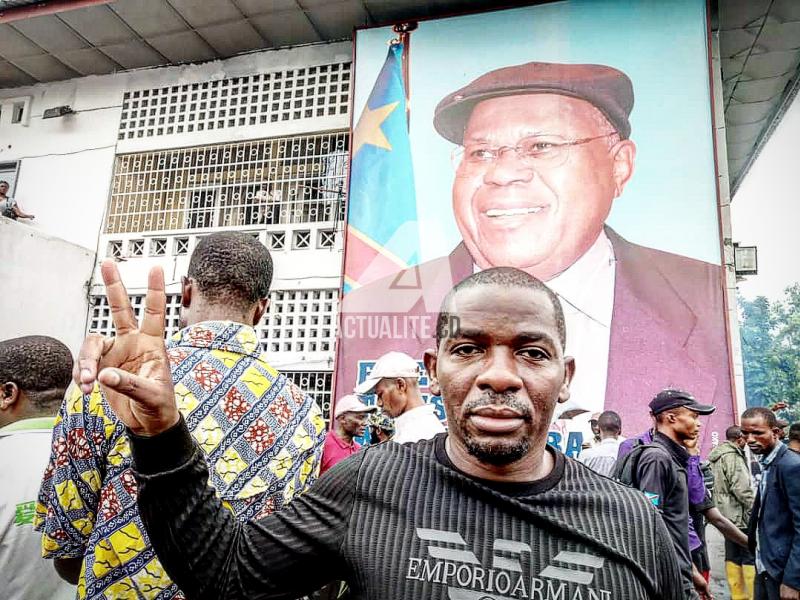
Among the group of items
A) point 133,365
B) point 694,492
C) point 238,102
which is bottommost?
point 694,492

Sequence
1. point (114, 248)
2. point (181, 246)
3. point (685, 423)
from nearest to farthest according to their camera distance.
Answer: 1. point (685, 423)
2. point (181, 246)
3. point (114, 248)

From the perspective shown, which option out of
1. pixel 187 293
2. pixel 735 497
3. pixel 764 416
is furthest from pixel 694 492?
pixel 187 293

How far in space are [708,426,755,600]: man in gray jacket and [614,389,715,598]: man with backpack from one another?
2219 millimetres

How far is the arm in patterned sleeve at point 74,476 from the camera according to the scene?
1.45m

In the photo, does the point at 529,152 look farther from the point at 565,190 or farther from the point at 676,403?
the point at 676,403

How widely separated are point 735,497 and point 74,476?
5750mm

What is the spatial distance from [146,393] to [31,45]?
9.97 m

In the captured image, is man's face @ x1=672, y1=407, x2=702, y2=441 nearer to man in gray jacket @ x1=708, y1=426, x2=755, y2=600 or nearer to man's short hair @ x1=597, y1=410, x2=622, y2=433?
man's short hair @ x1=597, y1=410, x2=622, y2=433

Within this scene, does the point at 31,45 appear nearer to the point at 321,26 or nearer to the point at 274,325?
the point at 321,26

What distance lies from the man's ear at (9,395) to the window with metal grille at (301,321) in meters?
5.37

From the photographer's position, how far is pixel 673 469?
3.12 metres

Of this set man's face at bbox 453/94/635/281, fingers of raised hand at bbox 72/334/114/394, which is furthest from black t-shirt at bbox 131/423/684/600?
man's face at bbox 453/94/635/281

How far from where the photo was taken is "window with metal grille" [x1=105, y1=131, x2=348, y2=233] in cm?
Answer: 823

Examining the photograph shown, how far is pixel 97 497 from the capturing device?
149cm
